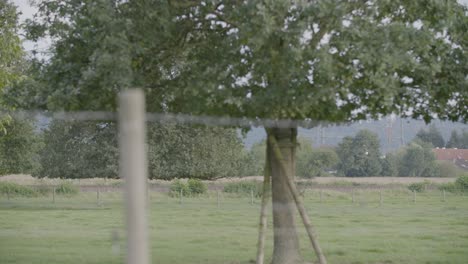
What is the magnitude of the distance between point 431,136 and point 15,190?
5831mm

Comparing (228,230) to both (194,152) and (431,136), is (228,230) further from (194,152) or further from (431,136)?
(431,136)

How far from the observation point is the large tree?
6.80 meters

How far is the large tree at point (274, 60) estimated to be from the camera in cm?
680

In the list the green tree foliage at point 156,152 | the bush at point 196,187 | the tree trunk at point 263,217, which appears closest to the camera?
the tree trunk at point 263,217

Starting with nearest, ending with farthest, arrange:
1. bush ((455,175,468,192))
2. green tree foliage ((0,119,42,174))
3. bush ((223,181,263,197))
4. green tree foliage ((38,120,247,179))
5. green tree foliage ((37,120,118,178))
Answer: bush ((455,175,468,192)), bush ((223,181,263,197)), green tree foliage ((38,120,247,179)), green tree foliage ((37,120,118,178)), green tree foliage ((0,119,42,174))

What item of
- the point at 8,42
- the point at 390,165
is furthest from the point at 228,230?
the point at 8,42

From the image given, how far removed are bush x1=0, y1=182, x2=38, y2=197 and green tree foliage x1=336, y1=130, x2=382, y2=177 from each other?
424 centimetres

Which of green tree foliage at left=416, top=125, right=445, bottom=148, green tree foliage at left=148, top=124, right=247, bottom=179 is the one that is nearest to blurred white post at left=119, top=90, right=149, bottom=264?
green tree foliage at left=416, top=125, right=445, bottom=148

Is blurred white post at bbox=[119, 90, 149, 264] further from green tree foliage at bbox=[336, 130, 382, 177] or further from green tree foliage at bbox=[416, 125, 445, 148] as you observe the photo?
green tree foliage at bbox=[416, 125, 445, 148]

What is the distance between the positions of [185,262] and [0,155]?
217 inches

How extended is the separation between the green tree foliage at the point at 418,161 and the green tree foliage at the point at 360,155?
0.35m

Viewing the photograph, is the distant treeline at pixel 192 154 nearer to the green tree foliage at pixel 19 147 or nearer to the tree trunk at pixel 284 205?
the green tree foliage at pixel 19 147

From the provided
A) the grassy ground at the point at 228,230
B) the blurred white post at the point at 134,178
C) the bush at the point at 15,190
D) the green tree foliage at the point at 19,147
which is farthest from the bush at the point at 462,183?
A: the green tree foliage at the point at 19,147

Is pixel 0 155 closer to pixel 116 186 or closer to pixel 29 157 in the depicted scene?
pixel 29 157
